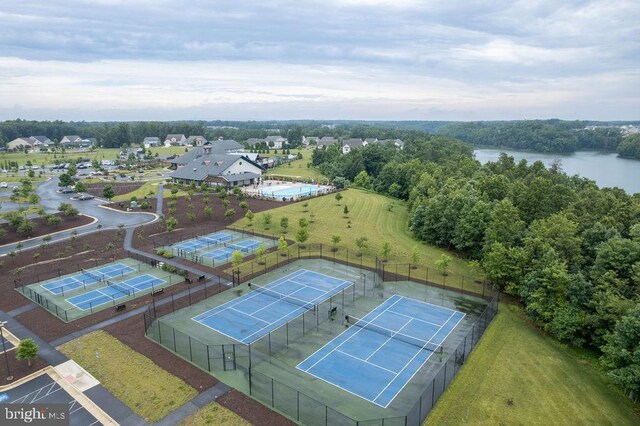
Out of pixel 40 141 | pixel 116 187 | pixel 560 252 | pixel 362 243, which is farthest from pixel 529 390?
pixel 40 141

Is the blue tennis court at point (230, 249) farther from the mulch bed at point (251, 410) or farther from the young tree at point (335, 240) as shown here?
the mulch bed at point (251, 410)

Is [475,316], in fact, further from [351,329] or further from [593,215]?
[593,215]

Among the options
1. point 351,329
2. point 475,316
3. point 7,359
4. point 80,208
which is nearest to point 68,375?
point 7,359

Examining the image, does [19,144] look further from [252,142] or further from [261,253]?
[261,253]

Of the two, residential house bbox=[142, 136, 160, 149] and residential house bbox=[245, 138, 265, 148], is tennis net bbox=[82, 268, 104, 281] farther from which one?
residential house bbox=[142, 136, 160, 149]

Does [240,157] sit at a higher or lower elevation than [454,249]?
higher

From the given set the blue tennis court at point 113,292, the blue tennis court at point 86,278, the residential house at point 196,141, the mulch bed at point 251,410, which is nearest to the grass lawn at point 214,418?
the mulch bed at point 251,410
